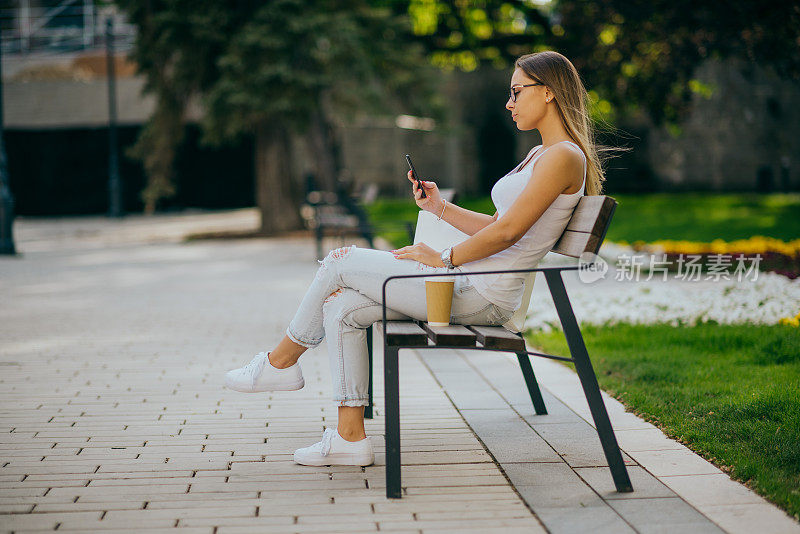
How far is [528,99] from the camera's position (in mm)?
3773

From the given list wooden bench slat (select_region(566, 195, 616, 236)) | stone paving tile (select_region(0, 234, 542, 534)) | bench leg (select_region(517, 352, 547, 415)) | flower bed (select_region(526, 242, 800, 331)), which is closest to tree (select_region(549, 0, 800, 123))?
flower bed (select_region(526, 242, 800, 331))

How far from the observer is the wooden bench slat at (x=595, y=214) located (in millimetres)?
3414

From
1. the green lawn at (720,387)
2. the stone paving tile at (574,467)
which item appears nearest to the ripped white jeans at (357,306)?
the stone paving tile at (574,467)

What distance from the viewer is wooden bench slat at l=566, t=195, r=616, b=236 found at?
3414 mm

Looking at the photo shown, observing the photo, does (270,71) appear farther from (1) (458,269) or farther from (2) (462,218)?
(1) (458,269)

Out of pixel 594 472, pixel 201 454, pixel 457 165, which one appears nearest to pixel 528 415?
pixel 594 472

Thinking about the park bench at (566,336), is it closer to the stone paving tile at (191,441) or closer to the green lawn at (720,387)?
the stone paving tile at (191,441)

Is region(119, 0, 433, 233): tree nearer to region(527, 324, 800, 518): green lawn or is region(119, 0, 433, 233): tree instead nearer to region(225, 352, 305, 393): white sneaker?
region(527, 324, 800, 518): green lawn

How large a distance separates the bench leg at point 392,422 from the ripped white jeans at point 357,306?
30 centimetres

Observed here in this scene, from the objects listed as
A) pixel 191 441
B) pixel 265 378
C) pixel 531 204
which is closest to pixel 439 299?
pixel 531 204

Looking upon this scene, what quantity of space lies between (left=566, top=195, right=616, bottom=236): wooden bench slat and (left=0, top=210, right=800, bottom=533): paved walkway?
1.04 m

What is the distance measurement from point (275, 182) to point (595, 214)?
15042 millimetres

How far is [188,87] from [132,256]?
4199 millimetres

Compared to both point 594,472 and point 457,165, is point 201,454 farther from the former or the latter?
point 457,165
